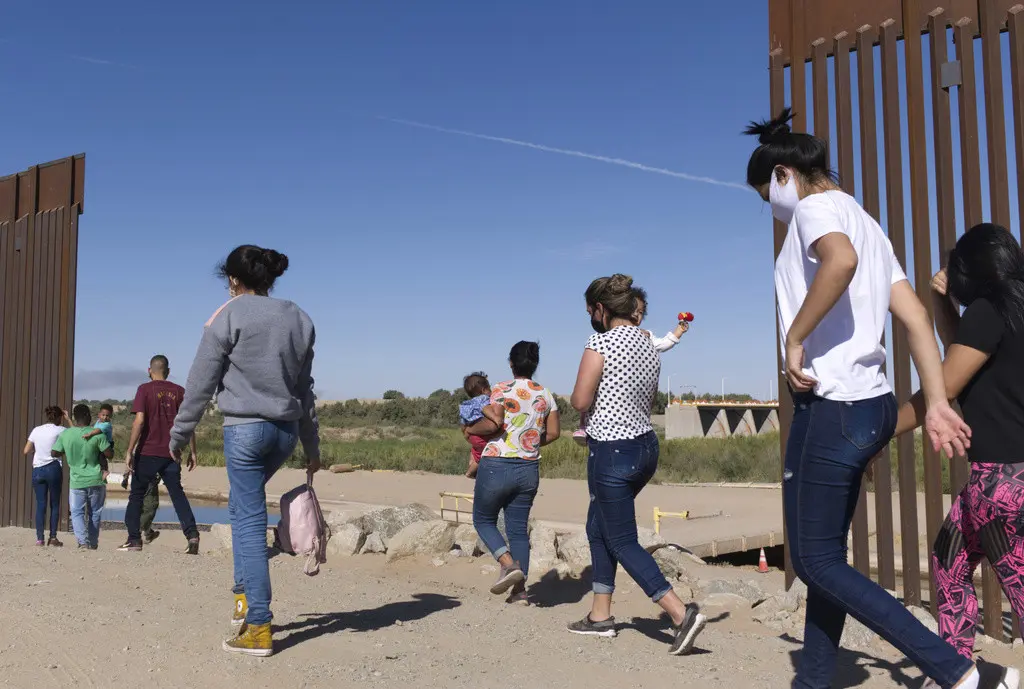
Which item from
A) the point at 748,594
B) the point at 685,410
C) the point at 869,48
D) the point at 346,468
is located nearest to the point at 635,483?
the point at 748,594

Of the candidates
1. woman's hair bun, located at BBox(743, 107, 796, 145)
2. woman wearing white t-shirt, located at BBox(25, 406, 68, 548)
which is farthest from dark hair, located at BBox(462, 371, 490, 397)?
woman wearing white t-shirt, located at BBox(25, 406, 68, 548)

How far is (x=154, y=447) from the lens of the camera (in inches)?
325

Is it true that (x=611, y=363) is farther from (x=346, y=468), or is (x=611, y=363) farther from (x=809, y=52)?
(x=346, y=468)

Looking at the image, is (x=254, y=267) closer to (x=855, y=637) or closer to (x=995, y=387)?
(x=995, y=387)

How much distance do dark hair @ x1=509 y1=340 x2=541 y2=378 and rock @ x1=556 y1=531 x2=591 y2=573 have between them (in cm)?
243

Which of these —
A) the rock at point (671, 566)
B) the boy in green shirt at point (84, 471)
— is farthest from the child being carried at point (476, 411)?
the boy in green shirt at point (84, 471)

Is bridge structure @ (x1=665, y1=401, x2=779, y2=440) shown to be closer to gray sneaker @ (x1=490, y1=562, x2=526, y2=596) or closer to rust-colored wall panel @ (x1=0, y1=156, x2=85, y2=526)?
rust-colored wall panel @ (x1=0, y1=156, x2=85, y2=526)

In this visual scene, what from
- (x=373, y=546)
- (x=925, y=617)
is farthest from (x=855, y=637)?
(x=373, y=546)

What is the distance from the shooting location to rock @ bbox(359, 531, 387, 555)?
913 centimetres

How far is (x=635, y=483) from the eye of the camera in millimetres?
4652

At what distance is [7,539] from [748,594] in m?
7.35

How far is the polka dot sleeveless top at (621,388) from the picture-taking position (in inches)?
181

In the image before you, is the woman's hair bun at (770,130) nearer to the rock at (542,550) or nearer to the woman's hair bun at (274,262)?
the woman's hair bun at (274,262)

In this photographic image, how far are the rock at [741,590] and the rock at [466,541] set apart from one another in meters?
2.76
